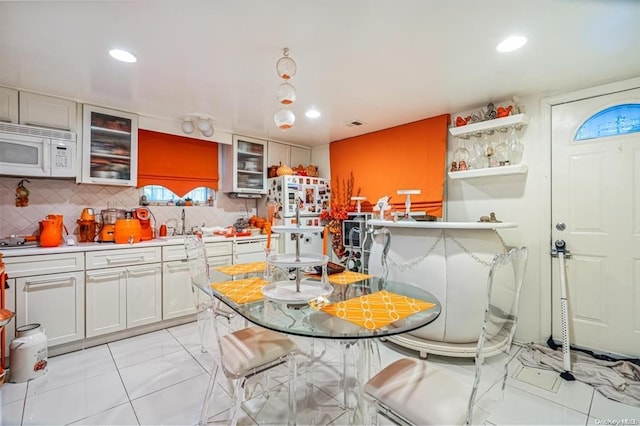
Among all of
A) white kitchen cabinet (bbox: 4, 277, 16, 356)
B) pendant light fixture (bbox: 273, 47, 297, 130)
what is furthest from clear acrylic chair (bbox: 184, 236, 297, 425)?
white kitchen cabinet (bbox: 4, 277, 16, 356)

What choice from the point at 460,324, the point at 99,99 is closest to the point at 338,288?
the point at 460,324

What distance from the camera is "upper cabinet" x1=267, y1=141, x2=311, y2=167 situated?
436cm

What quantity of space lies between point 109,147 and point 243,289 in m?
2.37

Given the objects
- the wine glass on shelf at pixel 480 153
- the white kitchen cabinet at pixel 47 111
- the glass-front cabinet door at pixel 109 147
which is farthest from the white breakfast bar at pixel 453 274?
the white kitchen cabinet at pixel 47 111

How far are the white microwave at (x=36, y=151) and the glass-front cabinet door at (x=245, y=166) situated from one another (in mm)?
1621

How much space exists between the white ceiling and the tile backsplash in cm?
88

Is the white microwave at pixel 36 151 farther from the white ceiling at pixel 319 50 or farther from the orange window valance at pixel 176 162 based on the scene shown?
the orange window valance at pixel 176 162

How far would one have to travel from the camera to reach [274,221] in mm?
4074

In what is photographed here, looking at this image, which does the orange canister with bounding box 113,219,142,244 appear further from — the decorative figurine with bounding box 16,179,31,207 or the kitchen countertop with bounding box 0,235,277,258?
the decorative figurine with bounding box 16,179,31,207

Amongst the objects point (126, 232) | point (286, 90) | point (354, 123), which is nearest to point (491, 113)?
point (354, 123)

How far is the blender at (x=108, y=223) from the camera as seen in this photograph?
292cm

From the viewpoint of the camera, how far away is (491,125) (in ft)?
9.08

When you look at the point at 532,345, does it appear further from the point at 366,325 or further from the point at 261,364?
the point at 261,364

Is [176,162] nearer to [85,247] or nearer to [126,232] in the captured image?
[126,232]
